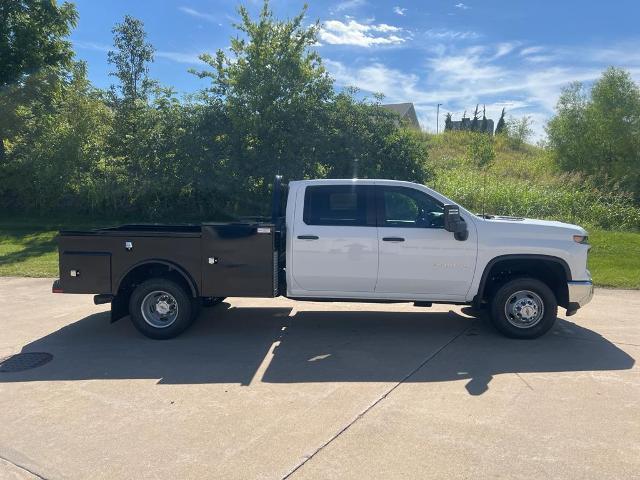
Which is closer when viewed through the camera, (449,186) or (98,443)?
(98,443)

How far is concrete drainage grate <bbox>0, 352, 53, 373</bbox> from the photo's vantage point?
18.3 ft

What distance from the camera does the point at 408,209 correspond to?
21.3 ft

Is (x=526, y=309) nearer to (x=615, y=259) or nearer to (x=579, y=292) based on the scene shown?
(x=579, y=292)

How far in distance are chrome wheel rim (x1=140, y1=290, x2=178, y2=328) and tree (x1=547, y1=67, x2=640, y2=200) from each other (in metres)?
20.7

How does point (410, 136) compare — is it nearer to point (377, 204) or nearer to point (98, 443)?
point (377, 204)

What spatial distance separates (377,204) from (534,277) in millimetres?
2202

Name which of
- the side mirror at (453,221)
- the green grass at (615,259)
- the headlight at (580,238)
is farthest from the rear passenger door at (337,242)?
the green grass at (615,259)

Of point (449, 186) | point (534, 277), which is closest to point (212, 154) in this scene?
point (449, 186)

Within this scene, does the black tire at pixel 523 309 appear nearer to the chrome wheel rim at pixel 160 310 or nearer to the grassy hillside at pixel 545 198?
the chrome wheel rim at pixel 160 310

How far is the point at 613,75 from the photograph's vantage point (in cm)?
2308

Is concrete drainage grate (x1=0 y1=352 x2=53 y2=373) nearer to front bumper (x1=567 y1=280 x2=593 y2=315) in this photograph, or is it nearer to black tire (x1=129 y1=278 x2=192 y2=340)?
black tire (x1=129 y1=278 x2=192 y2=340)

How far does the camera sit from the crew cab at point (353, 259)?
630cm

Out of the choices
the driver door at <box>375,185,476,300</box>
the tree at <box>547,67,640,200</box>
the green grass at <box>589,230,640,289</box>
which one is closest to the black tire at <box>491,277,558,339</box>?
the driver door at <box>375,185,476,300</box>

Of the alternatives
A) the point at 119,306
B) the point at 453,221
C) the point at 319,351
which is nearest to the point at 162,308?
the point at 119,306
